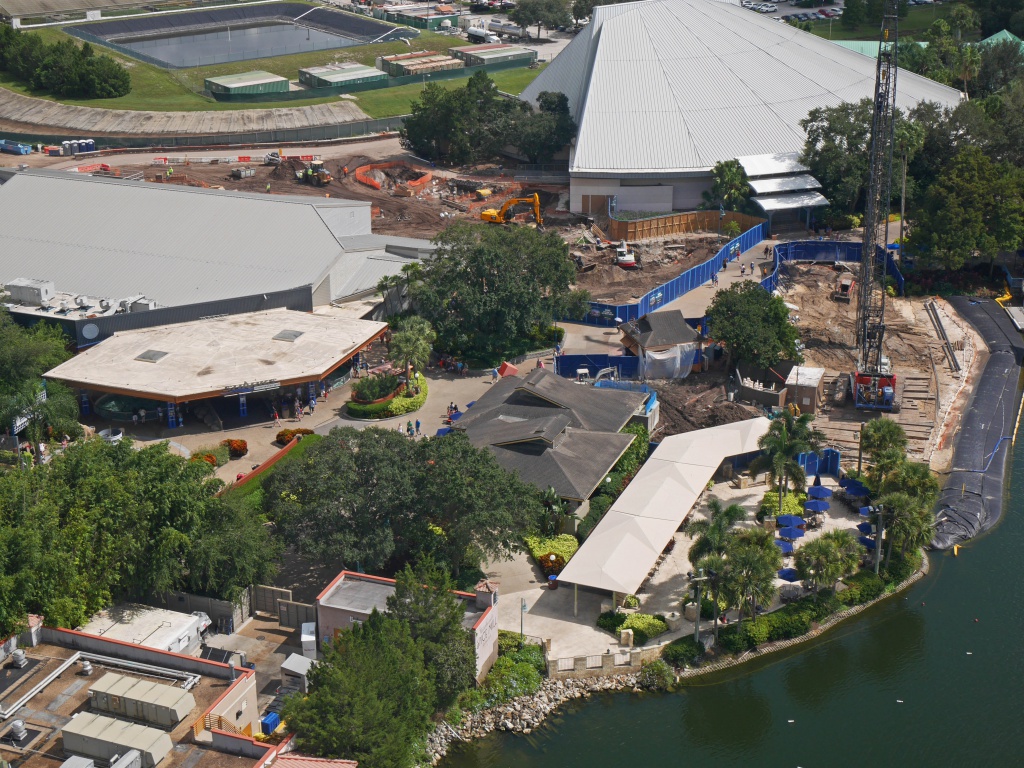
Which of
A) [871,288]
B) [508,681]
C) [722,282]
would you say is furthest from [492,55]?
[508,681]

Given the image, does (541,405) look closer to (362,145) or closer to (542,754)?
(542,754)

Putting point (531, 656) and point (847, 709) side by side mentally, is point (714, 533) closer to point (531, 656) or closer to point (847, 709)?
point (847, 709)

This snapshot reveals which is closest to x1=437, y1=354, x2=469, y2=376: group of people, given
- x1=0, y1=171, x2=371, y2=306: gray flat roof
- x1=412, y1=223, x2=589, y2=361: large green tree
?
x1=412, y1=223, x2=589, y2=361: large green tree

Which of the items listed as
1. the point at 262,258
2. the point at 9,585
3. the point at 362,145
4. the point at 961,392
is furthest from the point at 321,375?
the point at 362,145

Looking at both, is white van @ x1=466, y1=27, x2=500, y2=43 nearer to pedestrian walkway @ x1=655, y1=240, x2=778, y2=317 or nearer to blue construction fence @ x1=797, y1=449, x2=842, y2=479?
pedestrian walkway @ x1=655, y1=240, x2=778, y2=317

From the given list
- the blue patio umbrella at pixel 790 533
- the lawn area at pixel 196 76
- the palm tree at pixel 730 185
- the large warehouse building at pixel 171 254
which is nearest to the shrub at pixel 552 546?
the blue patio umbrella at pixel 790 533
